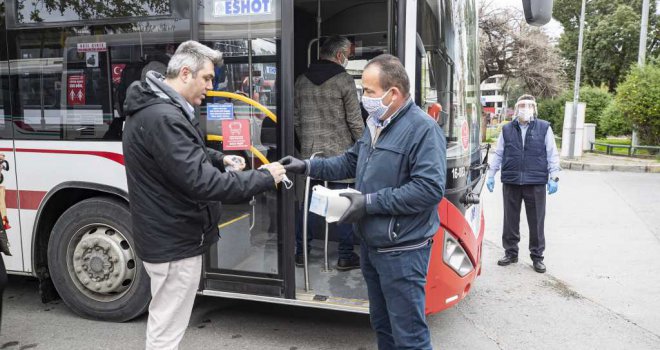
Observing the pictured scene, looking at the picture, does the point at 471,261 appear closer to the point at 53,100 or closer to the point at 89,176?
the point at 89,176

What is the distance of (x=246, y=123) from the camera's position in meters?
4.02

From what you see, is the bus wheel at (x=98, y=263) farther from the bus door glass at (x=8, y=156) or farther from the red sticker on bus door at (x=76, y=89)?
the red sticker on bus door at (x=76, y=89)

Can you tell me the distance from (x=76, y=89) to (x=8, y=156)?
32.4 inches

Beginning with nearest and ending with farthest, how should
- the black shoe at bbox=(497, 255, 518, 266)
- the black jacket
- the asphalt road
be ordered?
the black jacket
the asphalt road
the black shoe at bbox=(497, 255, 518, 266)

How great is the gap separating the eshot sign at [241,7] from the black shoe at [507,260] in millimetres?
3994

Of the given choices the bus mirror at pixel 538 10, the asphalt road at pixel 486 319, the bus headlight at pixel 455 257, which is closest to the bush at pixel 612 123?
the asphalt road at pixel 486 319

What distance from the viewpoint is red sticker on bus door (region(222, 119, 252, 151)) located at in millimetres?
4027

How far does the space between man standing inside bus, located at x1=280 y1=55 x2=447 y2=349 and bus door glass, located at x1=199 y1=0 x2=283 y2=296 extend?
1.21 meters

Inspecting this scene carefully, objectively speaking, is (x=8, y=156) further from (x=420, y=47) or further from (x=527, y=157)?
(x=527, y=157)

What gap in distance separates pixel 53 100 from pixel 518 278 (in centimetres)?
471

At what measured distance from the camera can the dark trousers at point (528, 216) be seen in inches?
240

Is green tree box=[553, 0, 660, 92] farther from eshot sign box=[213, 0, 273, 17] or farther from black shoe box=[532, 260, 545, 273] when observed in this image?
eshot sign box=[213, 0, 273, 17]

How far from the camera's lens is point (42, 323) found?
14.7ft

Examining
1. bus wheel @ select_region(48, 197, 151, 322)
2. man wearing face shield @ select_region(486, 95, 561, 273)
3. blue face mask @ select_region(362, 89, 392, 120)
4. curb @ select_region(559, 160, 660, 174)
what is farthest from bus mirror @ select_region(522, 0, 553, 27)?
curb @ select_region(559, 160, 660, 174)
